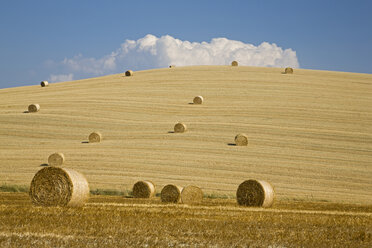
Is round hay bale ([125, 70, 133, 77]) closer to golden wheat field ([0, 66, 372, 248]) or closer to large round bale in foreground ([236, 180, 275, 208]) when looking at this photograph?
golden wheat field ([0, 66, 372, 248])

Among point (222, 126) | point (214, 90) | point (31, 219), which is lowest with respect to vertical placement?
point (31, 219)

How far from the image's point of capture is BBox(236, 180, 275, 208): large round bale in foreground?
1950cm

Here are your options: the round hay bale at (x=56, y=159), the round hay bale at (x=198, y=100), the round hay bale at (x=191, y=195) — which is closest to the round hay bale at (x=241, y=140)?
the round hay bale at (x=56, y=159)

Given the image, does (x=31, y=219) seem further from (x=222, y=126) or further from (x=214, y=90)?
(x=214, y=90)

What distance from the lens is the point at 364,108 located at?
1812 inches

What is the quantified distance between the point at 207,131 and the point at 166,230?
2836cm

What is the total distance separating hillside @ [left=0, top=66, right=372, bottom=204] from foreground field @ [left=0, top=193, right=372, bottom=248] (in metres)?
12.9

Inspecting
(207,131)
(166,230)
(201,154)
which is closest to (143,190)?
(201,154)

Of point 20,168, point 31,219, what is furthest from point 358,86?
point 31,219

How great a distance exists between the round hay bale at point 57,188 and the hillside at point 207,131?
11.0 meters

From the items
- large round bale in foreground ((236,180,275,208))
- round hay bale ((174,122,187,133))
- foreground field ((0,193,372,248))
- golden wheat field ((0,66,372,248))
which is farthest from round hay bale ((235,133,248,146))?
foreground field ((0,193,372,248))

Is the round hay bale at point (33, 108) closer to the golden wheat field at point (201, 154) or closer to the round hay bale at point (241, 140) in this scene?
Answer: the golden wheat field at point (201, 154)

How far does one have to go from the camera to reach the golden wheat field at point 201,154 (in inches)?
430

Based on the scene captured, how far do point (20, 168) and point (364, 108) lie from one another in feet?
93.9
